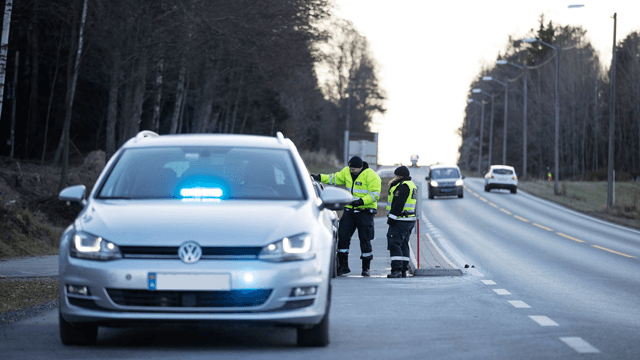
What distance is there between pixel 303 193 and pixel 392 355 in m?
1.52

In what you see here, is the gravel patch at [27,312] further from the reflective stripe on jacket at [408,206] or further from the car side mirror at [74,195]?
the reflective stripe on jacket at [408,206]

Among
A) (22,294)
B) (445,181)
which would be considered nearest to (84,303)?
(22,294)

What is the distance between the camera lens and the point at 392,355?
24.7 feet

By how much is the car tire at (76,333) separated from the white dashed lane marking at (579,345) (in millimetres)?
3722

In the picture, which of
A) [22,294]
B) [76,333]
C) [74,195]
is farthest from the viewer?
[22,294]

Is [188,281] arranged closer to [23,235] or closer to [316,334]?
[316,334]

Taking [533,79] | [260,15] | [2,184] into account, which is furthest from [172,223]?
[533,79]

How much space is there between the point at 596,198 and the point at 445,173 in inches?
431

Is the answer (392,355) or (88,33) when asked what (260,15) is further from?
(392,355)

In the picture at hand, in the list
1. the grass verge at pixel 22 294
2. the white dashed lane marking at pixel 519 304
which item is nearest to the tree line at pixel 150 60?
the grass verge at pixel 22 294

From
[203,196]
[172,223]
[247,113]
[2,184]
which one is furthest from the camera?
[247,113]

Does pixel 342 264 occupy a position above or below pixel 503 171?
below

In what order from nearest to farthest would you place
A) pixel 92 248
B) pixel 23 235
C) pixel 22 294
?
pixel 92 248 < pixel 22 294 < pixel 23 235

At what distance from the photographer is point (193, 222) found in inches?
285
